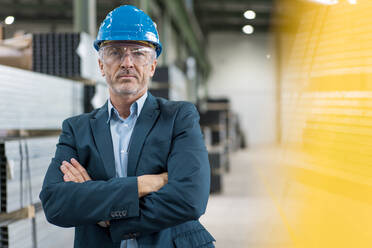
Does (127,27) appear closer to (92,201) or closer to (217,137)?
(92,201)

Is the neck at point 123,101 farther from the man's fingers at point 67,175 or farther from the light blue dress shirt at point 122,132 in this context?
the man's fingers at point 67,175

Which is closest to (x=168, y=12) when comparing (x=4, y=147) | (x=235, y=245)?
(x=235, y=245)

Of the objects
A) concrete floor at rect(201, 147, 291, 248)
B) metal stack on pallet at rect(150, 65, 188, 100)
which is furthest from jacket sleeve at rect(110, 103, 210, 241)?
metal stack on pallet at rect(150, 65, 188, 100)

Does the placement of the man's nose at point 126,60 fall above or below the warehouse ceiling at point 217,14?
below

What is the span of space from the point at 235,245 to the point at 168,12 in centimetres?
613

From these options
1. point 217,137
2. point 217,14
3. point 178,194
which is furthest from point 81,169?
point 217,14

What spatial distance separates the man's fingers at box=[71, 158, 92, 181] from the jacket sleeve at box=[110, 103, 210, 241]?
0.25 m

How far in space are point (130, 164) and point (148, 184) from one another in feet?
0.41

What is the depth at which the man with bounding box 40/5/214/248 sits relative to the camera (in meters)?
1.56

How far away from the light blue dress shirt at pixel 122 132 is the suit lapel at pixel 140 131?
0.05 m

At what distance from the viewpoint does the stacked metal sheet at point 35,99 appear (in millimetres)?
3207

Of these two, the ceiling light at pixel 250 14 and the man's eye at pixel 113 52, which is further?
the ceiling light at pixel 250 14

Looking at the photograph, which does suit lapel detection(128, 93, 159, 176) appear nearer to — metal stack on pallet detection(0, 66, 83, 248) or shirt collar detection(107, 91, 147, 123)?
shirt collar detection(107, 91, 147, 123)

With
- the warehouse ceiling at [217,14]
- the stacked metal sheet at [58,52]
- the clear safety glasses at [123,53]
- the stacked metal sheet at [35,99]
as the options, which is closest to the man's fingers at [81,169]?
the clear safety glasses at [123,53]
